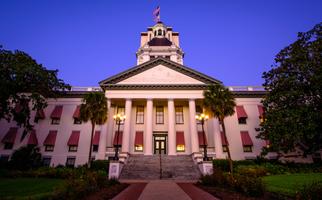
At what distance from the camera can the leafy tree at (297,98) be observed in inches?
778

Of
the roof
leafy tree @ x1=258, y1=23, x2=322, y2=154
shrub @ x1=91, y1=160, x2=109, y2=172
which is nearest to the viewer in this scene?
leafy tree @ x1=258, y1=23, x2=322, y2=154

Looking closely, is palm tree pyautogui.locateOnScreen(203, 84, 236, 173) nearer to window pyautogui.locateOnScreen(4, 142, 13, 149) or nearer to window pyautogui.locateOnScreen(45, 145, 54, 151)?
window pyautogui.locateOnScreen(45, 145, 54, 151)

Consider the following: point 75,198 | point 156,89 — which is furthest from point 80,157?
point 75,198

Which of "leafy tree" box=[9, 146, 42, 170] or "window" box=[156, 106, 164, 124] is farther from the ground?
"window" box=[156, 106, 164, 124]

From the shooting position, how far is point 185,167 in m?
23.5

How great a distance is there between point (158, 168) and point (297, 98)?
55.4 ft

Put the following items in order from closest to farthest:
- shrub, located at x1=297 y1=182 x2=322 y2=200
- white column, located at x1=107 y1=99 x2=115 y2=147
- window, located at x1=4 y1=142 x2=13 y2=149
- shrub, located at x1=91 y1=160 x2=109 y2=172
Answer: shrub, located at x1=297 y1=182 x2=322 y2=200 < shrub, located at x1=91 y1=160 x2=109 y2=172 < white column, located at x1=107 y1=99 x2=115 y2=147 < window, located at x1=4 y1=142 x2=13 y2=149

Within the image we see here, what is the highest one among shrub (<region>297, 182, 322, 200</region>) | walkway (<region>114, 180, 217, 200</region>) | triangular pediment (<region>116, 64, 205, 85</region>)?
triangular pediment (<region>116, 64, 205, 85</region>)

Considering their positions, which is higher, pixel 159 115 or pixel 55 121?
pixel 159 115

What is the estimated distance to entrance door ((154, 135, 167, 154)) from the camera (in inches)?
1218

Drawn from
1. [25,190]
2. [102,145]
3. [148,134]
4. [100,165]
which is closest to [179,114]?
[148,134]

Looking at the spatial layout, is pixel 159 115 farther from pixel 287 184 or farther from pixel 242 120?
pixel 287 184

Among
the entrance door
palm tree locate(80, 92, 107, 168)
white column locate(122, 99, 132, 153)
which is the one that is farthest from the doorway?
palm tree locate(80, 92, 107, 168)

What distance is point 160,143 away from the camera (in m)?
31.3
